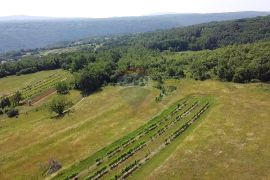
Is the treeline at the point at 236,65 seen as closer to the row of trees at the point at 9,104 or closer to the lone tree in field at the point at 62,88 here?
the lone tree in field at the point at 62,88

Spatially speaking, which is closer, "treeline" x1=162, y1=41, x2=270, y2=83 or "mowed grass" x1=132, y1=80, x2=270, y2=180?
"mowed grass" x1=132, y1=80, x2=270, y2=180

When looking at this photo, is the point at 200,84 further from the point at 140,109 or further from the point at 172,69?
the point at 140,109

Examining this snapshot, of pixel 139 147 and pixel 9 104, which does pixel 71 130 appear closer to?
pixel 139 147

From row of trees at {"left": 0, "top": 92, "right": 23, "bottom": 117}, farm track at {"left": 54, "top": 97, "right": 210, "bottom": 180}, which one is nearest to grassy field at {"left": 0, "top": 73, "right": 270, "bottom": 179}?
farm track at {"left": 54, "top": 97, "right": 210, "bottom": 180}

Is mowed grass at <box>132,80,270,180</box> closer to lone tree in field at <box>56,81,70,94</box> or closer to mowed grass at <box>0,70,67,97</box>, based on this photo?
lone tree in field at <box>56,81,70,94</box>

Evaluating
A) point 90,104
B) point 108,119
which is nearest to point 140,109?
point 108,119

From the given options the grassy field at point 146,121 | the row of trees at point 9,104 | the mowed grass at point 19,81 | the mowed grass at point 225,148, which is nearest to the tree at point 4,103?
the row of trees at point 9,104

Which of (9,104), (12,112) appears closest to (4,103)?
(9,104)
